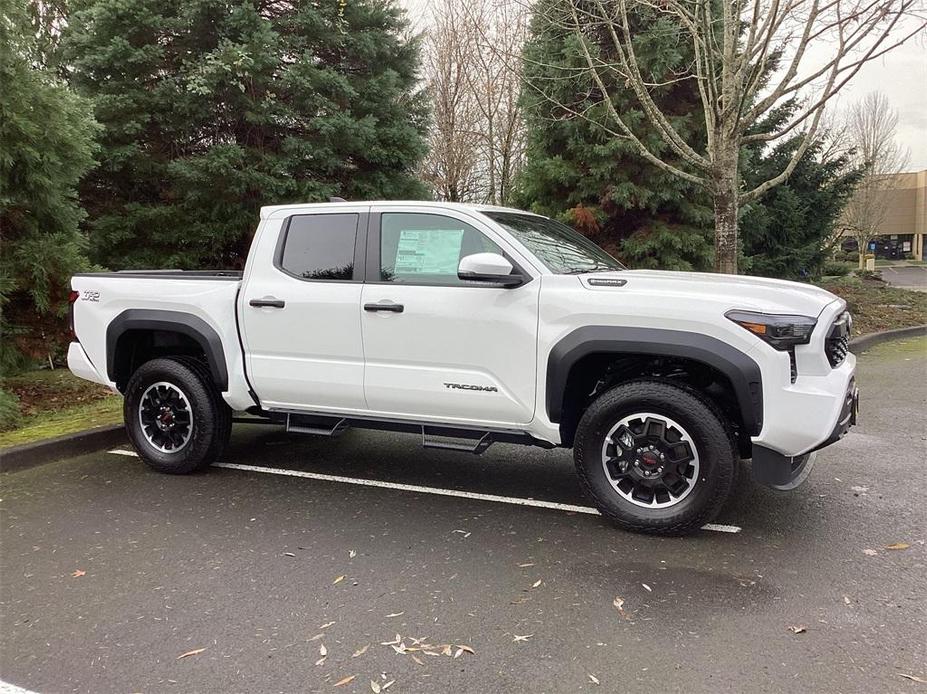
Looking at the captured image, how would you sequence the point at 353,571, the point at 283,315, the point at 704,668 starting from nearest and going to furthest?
1. the point at 704,668
2. the point at 353,571
3. the point at 283,315

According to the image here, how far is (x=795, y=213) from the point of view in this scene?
1499 centimetres

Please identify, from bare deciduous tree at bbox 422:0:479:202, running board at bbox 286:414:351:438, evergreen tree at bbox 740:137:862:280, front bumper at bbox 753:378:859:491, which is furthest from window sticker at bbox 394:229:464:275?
evergreen tree at bbox 740:137:862:280

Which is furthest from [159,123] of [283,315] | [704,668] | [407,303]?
[704,668]

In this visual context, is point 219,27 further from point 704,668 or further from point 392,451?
point 704,668

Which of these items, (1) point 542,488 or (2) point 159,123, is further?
(2) point 159,123

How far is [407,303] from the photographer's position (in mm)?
4441

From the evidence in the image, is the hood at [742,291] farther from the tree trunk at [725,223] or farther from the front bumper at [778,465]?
the tree trunk at [725,223]

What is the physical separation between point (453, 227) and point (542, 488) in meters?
1.90

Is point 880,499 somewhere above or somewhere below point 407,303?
below

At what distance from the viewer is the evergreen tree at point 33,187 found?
6.99 meters

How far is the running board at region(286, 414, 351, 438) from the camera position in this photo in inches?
191

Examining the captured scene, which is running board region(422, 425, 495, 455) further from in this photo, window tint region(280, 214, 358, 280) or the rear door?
window tint region(280, 214, 358, 280)

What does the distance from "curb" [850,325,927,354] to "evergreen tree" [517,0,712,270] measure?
9.11 ft

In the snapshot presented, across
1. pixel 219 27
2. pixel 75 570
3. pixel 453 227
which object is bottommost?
pixel 75 570
